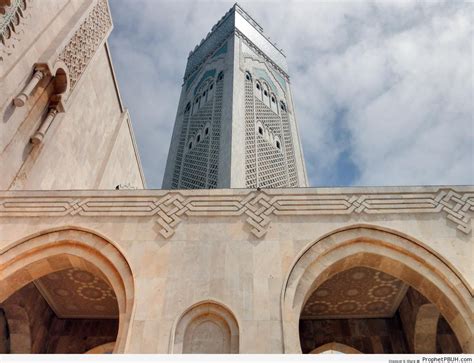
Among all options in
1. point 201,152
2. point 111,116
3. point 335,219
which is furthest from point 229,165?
point 335,219

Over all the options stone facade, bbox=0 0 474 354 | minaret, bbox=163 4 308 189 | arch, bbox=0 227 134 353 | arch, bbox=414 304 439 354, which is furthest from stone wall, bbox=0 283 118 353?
arch, bbox=414 304 439 354

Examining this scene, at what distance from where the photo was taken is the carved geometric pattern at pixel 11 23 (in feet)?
18.3

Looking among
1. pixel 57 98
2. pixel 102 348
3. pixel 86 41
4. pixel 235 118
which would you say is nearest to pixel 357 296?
pixel 102 348

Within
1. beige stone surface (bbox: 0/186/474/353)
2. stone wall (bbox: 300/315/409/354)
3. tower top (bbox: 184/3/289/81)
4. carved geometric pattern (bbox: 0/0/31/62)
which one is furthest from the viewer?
tower top (bbox: 184/3/289/81)

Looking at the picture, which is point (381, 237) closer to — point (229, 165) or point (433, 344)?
point (433, 344)

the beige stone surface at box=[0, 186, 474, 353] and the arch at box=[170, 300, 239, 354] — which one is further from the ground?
the beige stone surface at box=[0, 186, 474, 353]

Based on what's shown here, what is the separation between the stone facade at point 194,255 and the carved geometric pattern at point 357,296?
3 centimetres

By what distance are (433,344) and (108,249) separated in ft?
17.0

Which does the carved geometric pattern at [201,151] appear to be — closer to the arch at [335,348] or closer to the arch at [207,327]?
the arch at [335,348]

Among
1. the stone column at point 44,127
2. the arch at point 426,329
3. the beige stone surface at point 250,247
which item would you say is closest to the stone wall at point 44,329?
the beige stone surface at point 250,247

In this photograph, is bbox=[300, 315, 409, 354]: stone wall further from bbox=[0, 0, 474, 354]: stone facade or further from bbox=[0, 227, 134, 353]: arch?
bbox=[0, 227, 134, 353]: arch

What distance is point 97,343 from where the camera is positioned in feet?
21.8

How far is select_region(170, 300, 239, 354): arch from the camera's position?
3.95 meters

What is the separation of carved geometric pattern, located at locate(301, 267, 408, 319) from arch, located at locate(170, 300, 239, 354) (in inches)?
88.6
